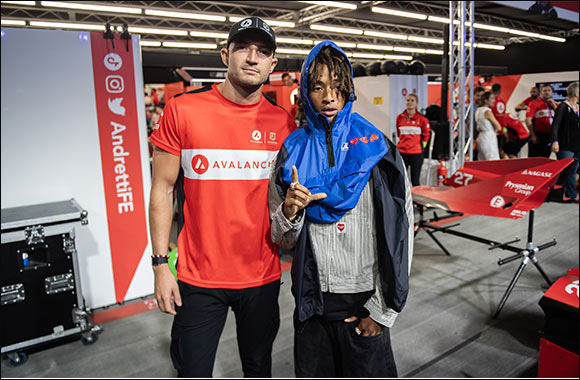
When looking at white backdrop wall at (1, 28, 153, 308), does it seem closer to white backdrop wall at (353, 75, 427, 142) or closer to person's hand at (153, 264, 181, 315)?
person's hand at (153, 264, 181, 315)

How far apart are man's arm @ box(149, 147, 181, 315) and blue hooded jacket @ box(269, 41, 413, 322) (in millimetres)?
421

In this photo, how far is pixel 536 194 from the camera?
2.77m

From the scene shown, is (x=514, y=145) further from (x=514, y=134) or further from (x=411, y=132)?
(x=411, y=132)

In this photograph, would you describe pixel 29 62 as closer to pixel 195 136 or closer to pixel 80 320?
pixel 80 320

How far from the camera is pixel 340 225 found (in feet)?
3.24

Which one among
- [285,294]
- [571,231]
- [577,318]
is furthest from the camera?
[571,231]

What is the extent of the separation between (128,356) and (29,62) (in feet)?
6.68

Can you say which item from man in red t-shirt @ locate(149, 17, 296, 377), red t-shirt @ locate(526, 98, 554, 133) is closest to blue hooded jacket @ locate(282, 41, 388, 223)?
man in red t-shirt @ locate(149, 17, 296, 377)

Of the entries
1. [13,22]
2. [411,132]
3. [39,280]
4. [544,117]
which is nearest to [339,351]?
[544,117]

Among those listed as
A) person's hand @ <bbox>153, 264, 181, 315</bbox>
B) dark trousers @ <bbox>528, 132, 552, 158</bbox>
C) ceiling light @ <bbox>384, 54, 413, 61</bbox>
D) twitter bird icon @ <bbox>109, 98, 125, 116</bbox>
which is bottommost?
person's hand @ <bbox>153, 264, 181, 315</bbox>

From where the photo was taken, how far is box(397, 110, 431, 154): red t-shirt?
252 inches

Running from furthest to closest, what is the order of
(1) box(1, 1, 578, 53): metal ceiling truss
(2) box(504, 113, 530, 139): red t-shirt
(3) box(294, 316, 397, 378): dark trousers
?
1. (1) box(1, 1, 578, 53): metal ceiling truss
2. (2) box(504, 113, 530, 139): red t-shirt
3. (3) box(294, 316, 397, 378): dark trousers

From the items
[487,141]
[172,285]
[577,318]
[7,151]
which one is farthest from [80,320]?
[487,141]

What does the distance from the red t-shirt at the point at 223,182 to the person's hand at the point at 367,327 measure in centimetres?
33
